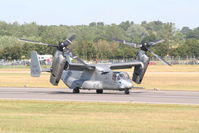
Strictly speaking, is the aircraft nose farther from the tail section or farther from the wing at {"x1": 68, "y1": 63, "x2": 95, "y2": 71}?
the wing at {"x1": 68, "y1": 63, "x2": 95, "y2": 71}

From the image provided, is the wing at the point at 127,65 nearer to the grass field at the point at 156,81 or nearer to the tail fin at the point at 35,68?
the tail fin at the point at 35,68

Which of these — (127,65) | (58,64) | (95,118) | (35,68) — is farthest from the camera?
(35,68)

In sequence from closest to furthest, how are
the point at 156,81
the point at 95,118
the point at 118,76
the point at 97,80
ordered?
the point at 95,118 < the point at 118,76 < the point at 97,80 < the point at 156,81

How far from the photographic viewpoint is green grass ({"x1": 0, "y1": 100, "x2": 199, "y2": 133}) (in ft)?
83.5

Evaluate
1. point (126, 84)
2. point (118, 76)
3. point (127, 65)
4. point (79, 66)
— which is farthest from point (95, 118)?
point (127, 65)

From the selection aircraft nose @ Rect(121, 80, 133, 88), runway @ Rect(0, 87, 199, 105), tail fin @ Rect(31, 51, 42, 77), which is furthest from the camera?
tail fin @ Rect(31, 51, 42, 77)

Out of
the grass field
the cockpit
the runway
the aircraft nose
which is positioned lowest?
the grass field

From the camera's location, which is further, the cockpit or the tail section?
the tail section

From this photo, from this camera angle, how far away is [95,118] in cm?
2980

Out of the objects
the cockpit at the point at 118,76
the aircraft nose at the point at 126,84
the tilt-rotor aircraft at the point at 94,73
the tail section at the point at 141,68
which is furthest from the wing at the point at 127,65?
the aircraft nose at the point at 126,84

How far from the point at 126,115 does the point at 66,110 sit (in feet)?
15.7

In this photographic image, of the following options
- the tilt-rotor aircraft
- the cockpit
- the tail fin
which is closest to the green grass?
the tilt-rotor aircraft

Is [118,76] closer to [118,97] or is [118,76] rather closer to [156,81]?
[118,97]

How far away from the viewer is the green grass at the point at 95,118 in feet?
83.5
